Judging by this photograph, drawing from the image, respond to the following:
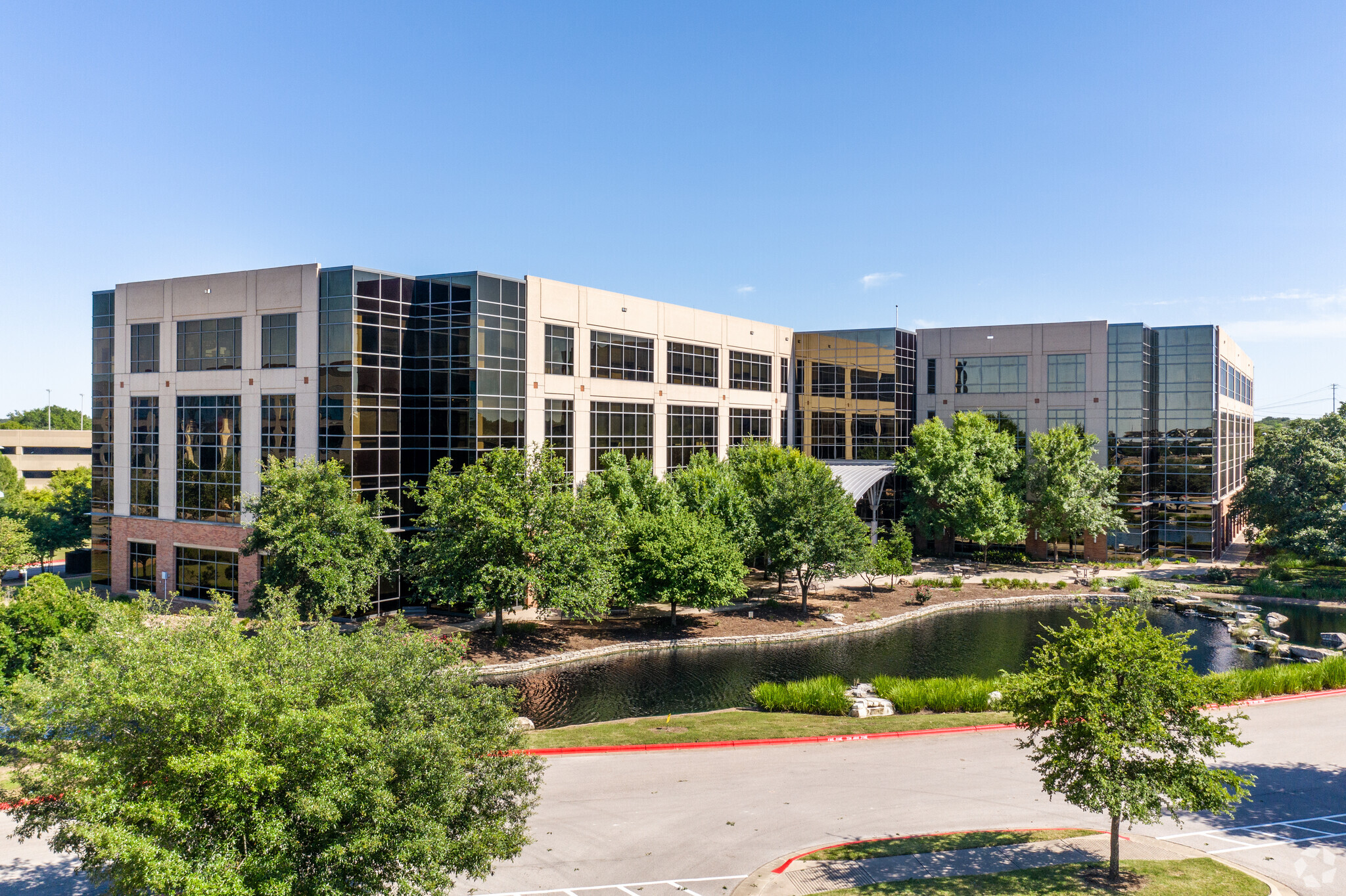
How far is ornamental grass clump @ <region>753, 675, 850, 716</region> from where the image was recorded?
27.5m

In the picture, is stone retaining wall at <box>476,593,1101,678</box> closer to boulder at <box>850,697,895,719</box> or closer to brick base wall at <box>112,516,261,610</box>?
boulder at <box>850,697,895,719</box>

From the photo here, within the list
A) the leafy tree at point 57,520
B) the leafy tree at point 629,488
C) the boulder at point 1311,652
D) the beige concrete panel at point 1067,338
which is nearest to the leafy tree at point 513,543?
the leafy tree at point 629,488

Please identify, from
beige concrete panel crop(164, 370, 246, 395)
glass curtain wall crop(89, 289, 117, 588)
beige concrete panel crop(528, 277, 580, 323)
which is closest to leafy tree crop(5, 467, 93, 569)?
glass curtain wall crop(89, 289, 117, 588)

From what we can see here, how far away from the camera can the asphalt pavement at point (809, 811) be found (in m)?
15.5

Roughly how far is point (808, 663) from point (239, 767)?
2712 cm

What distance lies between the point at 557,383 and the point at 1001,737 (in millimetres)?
30246

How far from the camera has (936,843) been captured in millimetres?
16734

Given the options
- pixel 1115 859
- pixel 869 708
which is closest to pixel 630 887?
pixel 1115 859

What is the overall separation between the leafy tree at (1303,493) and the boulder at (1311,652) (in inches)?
826

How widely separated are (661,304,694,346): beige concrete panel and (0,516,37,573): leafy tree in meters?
39.2

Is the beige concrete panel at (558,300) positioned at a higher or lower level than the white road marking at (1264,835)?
Answer: higher

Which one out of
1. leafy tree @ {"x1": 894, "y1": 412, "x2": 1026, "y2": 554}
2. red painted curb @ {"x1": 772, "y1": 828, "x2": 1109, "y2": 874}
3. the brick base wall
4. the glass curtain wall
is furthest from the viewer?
leafy tree @ {"x1": 894, "y1": 412, "x2": 1026, "y2": 554}

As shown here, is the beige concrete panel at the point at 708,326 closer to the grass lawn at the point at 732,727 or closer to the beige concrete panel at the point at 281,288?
the beige concrete panel at the point at 281,288

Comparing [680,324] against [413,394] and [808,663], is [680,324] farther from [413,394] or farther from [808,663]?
[808,663]
